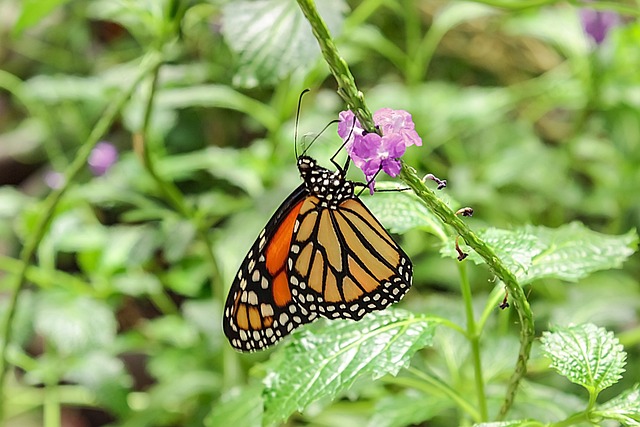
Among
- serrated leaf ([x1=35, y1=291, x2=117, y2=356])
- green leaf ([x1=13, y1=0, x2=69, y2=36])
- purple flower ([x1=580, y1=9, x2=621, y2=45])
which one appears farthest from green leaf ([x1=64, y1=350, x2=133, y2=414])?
purple flower ([x1=580, y1=9, x2=621, y2=45])

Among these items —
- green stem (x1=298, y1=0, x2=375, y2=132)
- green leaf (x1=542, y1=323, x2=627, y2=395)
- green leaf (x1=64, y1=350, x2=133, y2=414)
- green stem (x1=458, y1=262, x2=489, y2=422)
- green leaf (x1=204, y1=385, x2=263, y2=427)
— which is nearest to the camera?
green stem (x1=298, y1=0, x2=375, y2=132)

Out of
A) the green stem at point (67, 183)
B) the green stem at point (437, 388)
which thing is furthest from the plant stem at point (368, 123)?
the green stem at point (67, 183)

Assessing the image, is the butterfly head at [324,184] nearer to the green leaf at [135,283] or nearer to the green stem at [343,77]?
the green stem at [343,77]

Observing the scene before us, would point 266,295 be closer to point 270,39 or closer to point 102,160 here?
point 270,39

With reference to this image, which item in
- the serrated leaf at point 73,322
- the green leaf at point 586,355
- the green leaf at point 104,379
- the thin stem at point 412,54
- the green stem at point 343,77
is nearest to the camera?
the green stem at point 343,77

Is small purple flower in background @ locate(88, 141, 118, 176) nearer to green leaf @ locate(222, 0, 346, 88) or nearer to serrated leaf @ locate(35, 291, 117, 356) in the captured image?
serrated leaf @ locate(35, 291, 117, 356)
